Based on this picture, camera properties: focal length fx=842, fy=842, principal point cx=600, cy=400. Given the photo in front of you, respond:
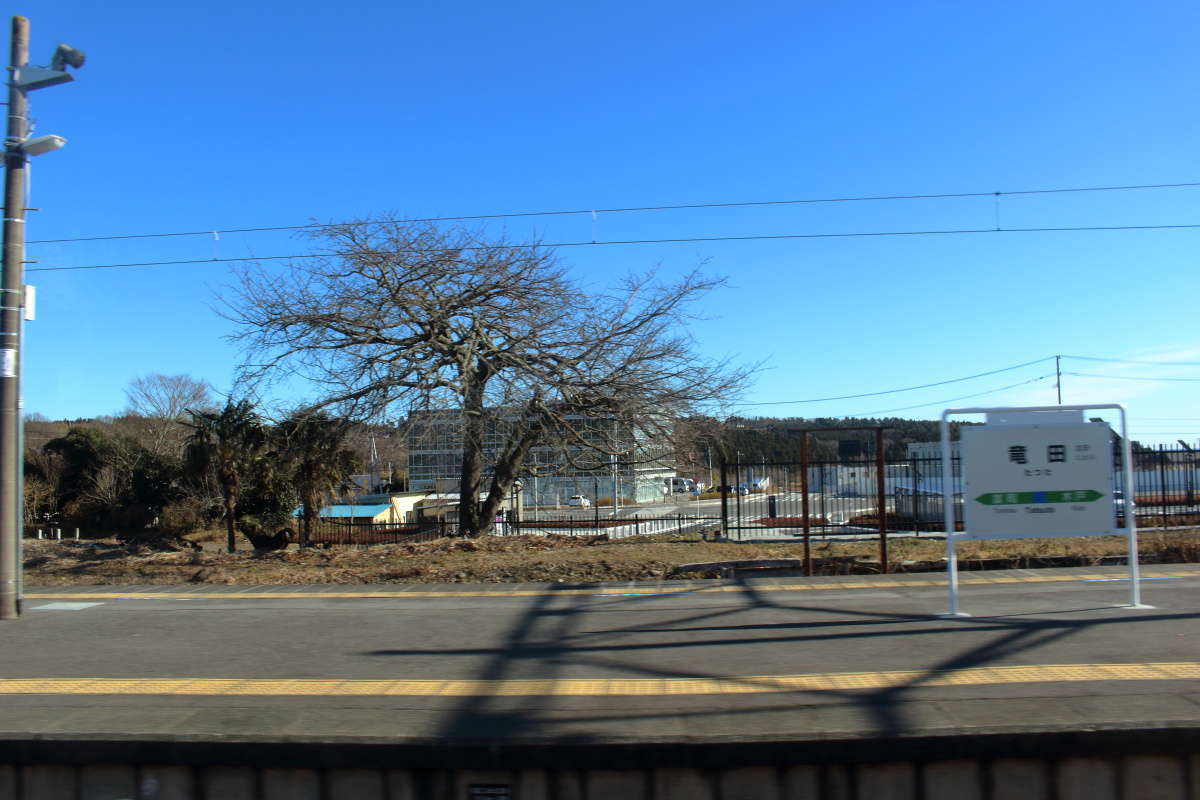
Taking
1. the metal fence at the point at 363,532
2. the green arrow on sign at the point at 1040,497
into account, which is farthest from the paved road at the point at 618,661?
the metal fence at the point at 363,532

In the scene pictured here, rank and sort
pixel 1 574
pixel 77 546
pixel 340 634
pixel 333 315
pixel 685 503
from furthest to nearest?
1. pixel 685 503
2. pixel 333 315
3. pixel 77 546
4. pixel 1 574
5. pixel 340 634

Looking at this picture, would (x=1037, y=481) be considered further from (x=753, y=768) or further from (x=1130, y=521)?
(x=753, y=768)

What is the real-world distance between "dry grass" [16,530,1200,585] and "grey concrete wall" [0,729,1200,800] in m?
6.04

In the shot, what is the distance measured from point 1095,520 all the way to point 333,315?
524 inches

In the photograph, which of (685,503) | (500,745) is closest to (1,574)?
(500,745)

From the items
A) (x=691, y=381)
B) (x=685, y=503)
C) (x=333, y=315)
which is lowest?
(x=685, y=503)

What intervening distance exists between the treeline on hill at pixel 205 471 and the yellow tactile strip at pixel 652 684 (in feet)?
35.4

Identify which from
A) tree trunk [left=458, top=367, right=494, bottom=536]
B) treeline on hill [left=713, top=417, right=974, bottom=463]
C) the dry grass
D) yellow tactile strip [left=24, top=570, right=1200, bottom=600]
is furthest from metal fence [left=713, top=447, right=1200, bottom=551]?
yellow tactile strip [left=24, top=570, right=1200, bottom=600]

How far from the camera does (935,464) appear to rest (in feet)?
59.9

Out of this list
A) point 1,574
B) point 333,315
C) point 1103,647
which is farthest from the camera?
point 333,315

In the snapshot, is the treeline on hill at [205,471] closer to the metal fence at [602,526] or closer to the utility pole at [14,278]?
the metal fence at [602,526]

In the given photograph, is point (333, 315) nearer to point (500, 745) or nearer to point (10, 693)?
point (10, 693)

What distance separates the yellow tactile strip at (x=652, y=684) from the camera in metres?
5.30

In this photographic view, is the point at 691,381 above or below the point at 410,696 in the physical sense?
above
